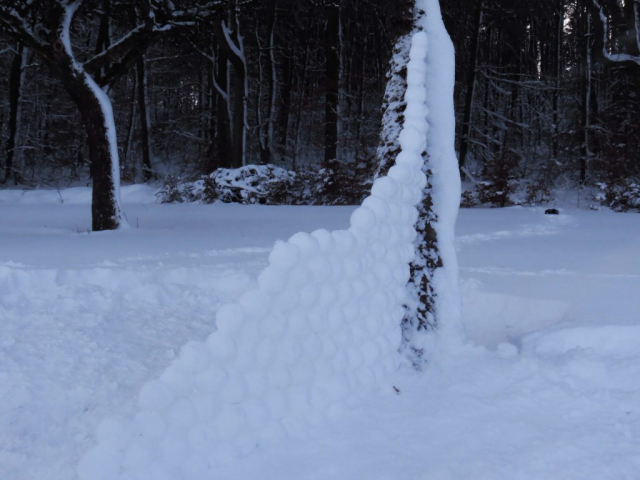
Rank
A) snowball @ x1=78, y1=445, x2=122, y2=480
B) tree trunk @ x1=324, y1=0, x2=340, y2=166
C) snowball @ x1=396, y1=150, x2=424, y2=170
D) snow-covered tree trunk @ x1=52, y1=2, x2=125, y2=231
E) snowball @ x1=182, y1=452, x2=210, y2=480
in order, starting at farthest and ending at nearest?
tree trunk @ x1=324, y1=0, x2=340, y2=166 → snow-covered tree trunk @ x1=52, y1=2, x2=125, y2=231 → snowball @ x1=396, y1=150, x2=424, y2=170 → snowball @ x1=182, y1=452, x2=210, y2=480 → snowball @ x1=78, y1=445, x2=122, y2=480

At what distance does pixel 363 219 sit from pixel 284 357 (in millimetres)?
907

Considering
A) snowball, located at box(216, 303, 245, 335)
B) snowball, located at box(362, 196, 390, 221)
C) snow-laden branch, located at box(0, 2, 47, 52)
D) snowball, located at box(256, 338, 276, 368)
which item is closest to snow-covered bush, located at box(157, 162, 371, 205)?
snow-laden branch, located at box(0, 2, 47, 52)

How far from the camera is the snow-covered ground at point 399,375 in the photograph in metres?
2.36

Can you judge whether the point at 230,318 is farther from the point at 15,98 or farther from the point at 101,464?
the point at 15,98

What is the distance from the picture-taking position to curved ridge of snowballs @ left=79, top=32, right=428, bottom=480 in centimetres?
183

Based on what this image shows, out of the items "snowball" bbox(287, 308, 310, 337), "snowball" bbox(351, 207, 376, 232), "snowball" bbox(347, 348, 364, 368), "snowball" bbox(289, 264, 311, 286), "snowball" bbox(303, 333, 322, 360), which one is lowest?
"snowball" bbox(347, 348, 364, 368)

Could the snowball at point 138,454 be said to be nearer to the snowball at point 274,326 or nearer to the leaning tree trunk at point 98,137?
the snowball at point 274,326

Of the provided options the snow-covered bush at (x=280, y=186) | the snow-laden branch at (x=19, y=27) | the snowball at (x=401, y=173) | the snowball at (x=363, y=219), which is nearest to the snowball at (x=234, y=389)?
the snowball at (x=363, y=219)

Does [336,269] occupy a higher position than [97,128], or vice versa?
[97,128]

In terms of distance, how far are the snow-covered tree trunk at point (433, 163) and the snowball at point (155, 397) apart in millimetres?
2009

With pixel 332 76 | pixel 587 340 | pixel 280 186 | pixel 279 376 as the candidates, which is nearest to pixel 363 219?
pixel 279 376

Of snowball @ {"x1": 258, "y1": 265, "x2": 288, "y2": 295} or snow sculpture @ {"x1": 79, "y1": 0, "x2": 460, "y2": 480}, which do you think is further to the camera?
snowball @ {"x1": 258, "y1": 265, "x2": 288, "y2": 295}

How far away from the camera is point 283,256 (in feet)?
→ 7.47

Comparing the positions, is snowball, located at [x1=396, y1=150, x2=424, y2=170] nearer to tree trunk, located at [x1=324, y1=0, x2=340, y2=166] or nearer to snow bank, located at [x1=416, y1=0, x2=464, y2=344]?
snow bank, located at [x1=416, y1=0, x2=464, y2=344]
